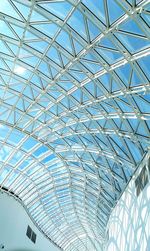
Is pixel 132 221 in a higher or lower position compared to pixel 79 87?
lower

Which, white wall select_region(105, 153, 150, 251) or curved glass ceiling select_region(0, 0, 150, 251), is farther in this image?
white wall select_region(105, 153, 150, 251)

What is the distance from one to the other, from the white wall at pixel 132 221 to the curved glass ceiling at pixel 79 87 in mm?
2133

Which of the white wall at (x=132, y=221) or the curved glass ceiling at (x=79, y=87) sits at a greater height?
the curved glass ceiling at (x=79, y=87)

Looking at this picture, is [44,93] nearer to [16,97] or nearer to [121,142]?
[16,97]

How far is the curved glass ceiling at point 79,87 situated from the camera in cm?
2108

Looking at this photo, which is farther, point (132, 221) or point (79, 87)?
point (132, 221)

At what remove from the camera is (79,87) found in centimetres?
2880

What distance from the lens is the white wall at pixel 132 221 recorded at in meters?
26.1

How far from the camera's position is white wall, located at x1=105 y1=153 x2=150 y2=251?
85.5 feet

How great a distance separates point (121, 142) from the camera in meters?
32.3

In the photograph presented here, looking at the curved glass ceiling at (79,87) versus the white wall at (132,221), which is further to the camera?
the white wall at (132,221)

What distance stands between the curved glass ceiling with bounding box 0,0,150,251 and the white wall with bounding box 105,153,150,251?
7.00 feet

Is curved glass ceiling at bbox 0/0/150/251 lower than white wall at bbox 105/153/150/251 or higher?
higher

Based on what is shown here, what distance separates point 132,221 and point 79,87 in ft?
41.8
